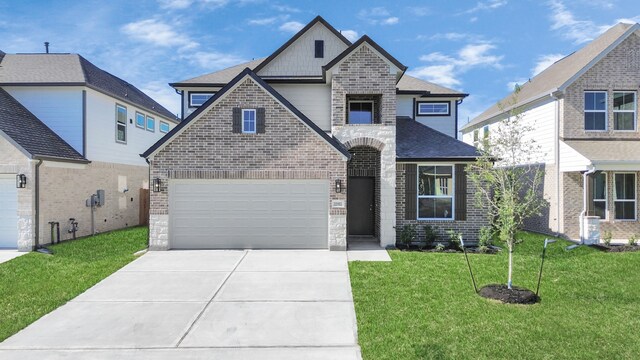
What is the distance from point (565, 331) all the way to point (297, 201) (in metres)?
8.04

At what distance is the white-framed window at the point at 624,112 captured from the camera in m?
15.1

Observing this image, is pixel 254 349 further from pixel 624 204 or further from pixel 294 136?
pixel 624 204

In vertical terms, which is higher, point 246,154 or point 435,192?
point 246,154

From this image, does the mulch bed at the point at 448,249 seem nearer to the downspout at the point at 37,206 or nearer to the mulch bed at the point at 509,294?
the mulch bed at the point at 509,294

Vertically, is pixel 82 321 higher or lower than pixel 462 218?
lower

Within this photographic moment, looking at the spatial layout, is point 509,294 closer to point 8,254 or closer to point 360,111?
point 360,111

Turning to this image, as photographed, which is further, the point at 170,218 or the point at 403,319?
the point at 170,218

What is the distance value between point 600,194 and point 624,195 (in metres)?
0.96

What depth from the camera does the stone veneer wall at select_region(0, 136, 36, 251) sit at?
12289 mm

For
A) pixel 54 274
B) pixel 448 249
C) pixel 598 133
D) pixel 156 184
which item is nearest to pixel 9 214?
pixel 54 274

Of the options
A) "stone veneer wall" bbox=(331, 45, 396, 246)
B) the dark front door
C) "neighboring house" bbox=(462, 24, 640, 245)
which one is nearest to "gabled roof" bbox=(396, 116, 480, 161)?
"stone veneer wall" bbox=(331, 45, 396, 246)

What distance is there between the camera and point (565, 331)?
6.00 m

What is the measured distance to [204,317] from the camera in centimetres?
674

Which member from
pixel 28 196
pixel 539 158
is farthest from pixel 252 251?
pixel 539 158
